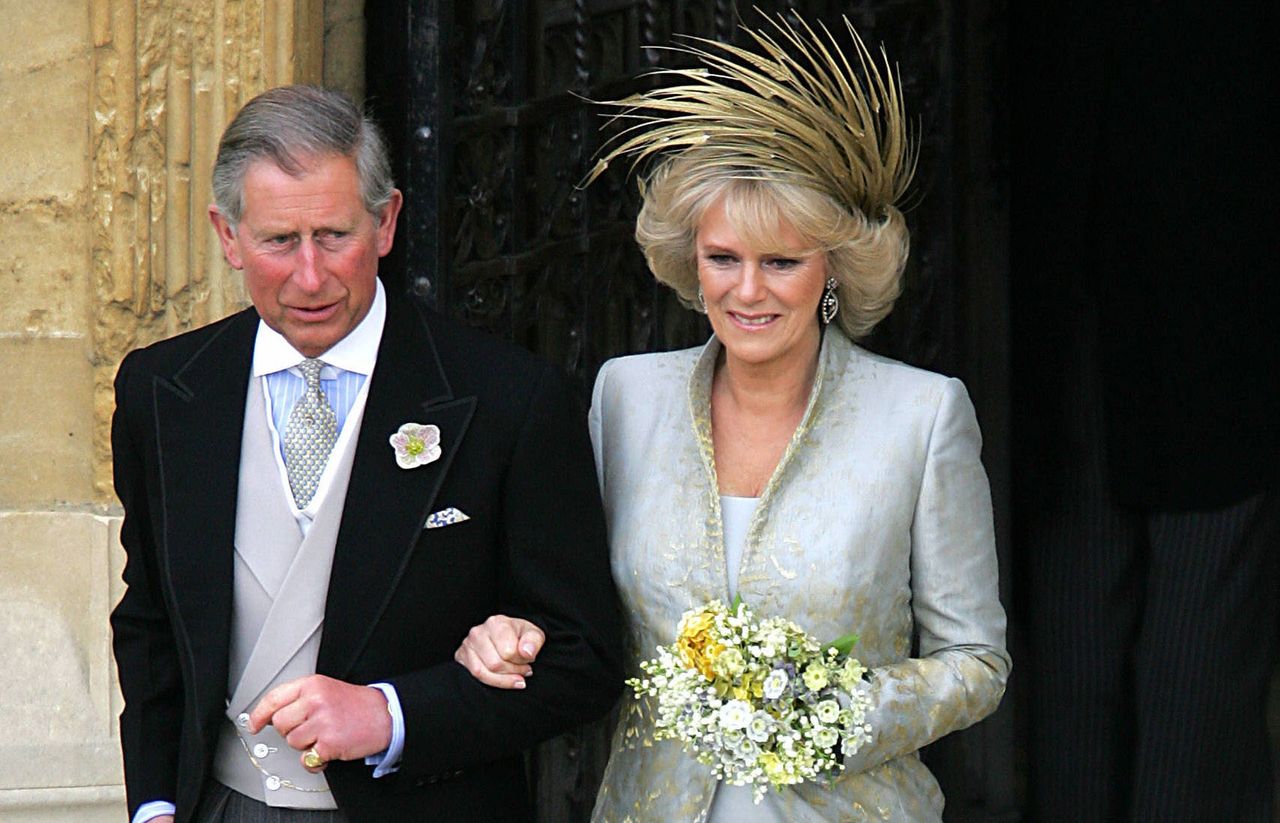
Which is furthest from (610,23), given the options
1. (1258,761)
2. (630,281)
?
(1258,761)

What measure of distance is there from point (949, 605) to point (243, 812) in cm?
104

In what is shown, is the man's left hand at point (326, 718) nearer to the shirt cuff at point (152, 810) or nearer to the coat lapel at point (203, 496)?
the coat lapel at point (203, 496)

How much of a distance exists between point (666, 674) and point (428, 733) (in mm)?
334

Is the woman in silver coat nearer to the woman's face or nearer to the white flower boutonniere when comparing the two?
the woman's face

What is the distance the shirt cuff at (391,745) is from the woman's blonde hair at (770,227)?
81 centimetres

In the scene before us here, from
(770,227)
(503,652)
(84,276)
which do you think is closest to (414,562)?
(503,652)

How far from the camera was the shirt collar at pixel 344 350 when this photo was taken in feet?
9.04

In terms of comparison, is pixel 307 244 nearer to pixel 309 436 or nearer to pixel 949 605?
pixel 309 436

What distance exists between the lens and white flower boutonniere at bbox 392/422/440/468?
106 inches

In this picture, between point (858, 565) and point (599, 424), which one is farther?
point (599, 424)

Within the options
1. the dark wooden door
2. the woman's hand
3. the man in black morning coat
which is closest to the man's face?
the man in black morning coat

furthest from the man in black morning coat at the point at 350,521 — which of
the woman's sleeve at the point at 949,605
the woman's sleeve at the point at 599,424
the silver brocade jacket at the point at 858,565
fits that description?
the woman's sleeve at the point at 949,605

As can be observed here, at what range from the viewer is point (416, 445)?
2699 millimetres

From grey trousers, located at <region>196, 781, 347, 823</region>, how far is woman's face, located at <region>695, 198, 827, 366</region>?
0.89 metres
